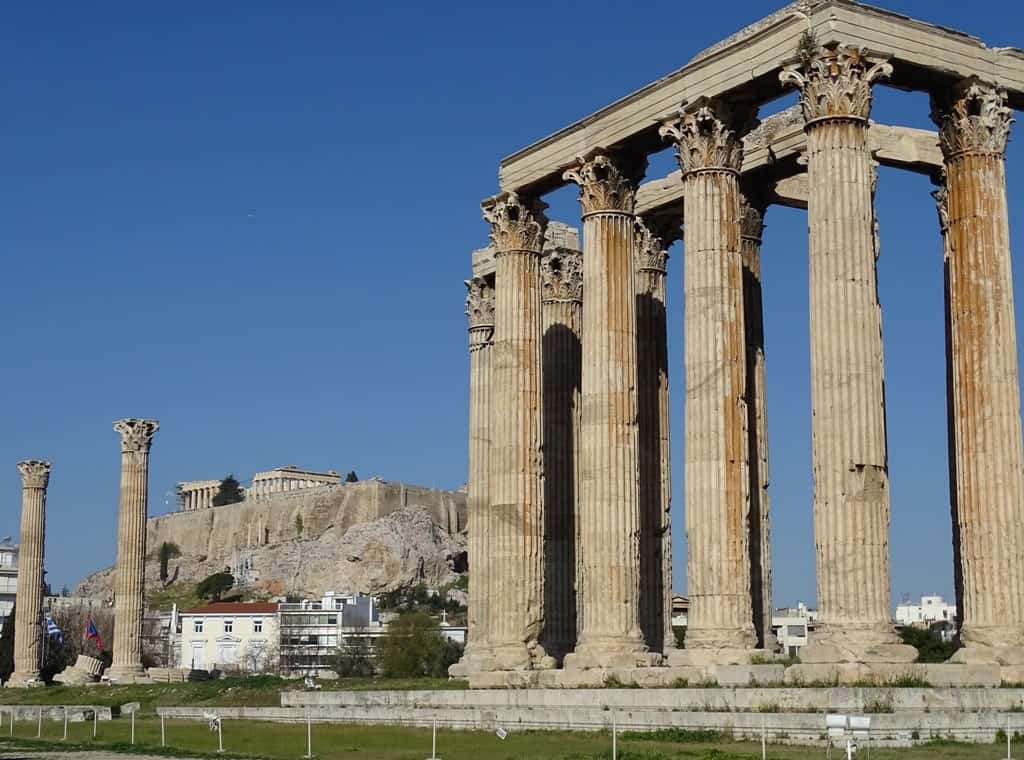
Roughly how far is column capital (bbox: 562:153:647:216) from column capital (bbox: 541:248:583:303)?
8.87m

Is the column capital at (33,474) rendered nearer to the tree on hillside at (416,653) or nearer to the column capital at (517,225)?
the tree on hillside at (416,653)

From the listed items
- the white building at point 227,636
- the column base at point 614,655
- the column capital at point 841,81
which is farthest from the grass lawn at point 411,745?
the white building at point 227,636

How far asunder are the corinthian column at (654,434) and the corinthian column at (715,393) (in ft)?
32.1

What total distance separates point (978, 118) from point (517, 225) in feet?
53.1

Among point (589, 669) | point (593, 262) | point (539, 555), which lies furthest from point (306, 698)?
point (593, 262)

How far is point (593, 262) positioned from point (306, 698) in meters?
18.5

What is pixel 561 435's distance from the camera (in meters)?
52.9

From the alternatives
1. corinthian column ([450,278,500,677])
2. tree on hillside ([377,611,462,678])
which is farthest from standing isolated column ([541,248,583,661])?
tree on hillside ([377,611,462,678])

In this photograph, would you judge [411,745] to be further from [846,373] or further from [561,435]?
[561,435]

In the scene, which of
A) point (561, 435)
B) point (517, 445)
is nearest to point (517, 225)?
point (517, 445)

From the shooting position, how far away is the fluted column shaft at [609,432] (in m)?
42.4

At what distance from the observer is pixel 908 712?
30016mm

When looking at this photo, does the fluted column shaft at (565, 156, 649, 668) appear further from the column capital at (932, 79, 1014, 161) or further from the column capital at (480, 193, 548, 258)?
the column capital at (932, 79, 1014, 161)

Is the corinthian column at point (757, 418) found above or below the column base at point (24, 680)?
above
